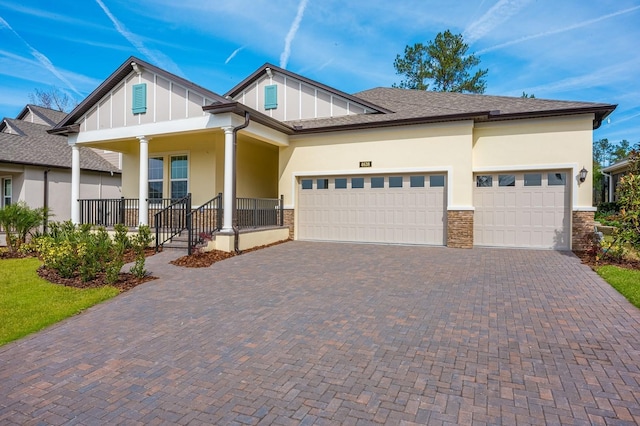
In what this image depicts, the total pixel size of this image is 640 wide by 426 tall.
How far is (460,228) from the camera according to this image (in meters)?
11.8

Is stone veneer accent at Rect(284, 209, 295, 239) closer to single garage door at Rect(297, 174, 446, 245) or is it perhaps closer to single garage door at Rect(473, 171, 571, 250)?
single garage door at Rect(297, 174, 446, 245)

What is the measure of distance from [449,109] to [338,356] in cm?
1088

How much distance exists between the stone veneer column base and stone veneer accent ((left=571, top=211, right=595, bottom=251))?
2.98 metres

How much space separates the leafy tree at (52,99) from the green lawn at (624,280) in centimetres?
4267

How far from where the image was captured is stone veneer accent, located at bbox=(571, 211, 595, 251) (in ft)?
36.2

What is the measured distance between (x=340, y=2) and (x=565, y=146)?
904 centimetres

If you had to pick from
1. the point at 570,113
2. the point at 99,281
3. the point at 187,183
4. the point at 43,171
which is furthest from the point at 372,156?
the point at 43,171

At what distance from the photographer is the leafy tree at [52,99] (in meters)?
35.6

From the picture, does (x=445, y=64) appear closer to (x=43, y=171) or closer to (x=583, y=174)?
(x=583, y=174)

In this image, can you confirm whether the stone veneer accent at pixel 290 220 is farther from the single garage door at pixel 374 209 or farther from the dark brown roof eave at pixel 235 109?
the dark brown roof eave at pixel 235 109

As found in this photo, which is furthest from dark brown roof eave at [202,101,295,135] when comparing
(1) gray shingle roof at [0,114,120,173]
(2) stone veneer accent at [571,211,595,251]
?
(1) gray shingle roof at [0,114,120,173]

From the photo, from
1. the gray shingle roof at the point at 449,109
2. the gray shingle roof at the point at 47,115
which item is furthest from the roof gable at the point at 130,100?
the gray shingle roof at the point at 47,115

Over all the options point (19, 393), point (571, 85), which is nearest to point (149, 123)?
point (19, 393)

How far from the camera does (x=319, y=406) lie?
121 inches
